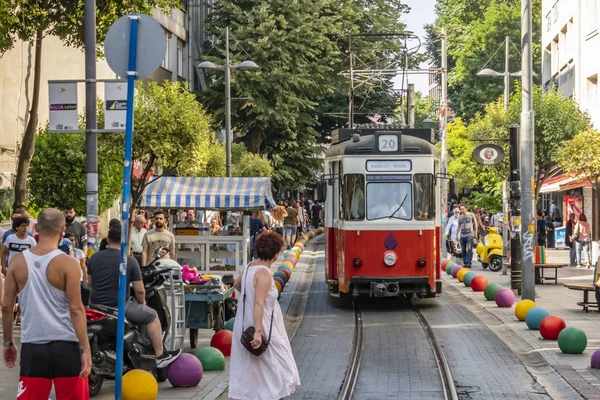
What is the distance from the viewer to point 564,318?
1839cm

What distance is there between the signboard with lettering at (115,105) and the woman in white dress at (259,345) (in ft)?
17.1

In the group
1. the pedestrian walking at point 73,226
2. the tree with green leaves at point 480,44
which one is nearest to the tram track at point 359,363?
the pedestrian walking at point 73,226

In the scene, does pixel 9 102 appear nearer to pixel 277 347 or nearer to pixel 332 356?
pixel 332 356

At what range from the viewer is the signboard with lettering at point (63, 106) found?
13438mm

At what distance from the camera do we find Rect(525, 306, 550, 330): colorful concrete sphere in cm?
1673

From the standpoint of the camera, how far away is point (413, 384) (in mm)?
12023

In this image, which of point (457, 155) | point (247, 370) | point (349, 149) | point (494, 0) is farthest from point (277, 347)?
point (494, 0)

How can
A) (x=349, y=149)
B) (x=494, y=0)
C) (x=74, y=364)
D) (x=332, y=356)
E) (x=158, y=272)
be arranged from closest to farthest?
(x=74, y=364), (x=158, y=272), (x=332, y=356), (x=349, y=149), (x=494, y=0)

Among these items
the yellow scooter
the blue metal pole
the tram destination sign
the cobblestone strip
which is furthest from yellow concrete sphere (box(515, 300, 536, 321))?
the yellow scooter

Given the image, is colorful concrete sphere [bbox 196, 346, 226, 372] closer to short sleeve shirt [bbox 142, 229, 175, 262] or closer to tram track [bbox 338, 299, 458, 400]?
tram track [bbox 338, 299, 458, 400]

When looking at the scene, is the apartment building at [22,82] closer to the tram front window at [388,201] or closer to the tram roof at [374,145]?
the tram roof at [374,145]

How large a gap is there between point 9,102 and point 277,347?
89.3 ft

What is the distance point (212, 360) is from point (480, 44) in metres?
62.6

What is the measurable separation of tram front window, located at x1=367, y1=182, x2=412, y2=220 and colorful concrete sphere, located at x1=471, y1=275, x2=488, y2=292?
4598 millimetres
